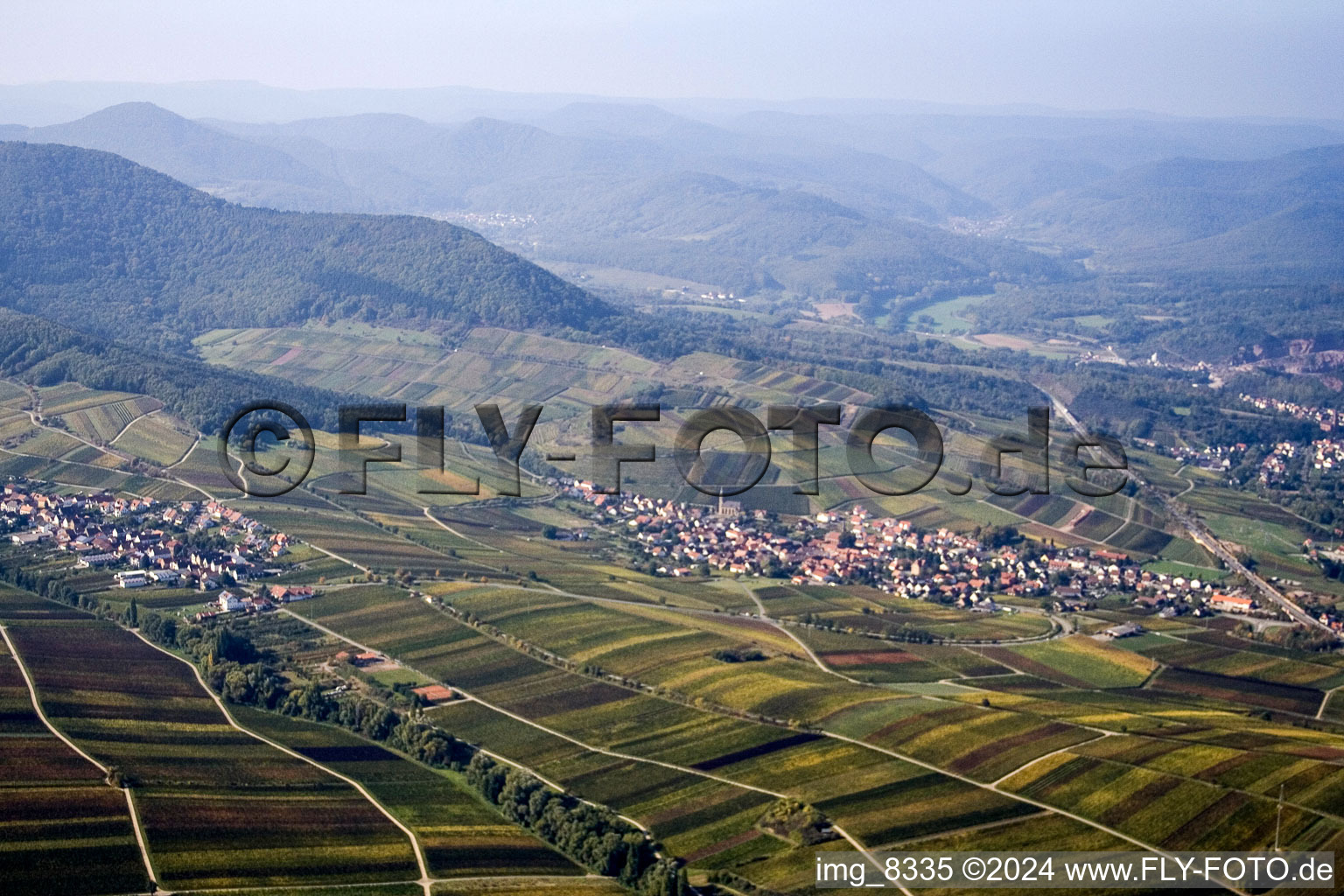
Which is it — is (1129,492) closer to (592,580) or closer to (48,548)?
(592,580)

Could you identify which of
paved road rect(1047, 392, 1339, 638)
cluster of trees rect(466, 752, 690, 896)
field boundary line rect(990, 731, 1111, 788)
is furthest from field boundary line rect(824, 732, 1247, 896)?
paved road rect(1047, 392, 1339, 638)

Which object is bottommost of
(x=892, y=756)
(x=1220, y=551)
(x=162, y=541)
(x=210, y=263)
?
(x=892, y=756)

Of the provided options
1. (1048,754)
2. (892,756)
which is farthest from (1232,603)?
(892,756)

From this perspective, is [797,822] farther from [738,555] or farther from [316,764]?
[738,555]

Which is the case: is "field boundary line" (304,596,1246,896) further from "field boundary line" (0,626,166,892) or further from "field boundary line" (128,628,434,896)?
"field boundary line" (0,626,166,892)

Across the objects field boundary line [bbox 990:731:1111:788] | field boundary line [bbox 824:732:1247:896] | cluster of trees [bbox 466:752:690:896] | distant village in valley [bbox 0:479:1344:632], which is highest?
distant village in valley [bbox 0:479:1344:632]

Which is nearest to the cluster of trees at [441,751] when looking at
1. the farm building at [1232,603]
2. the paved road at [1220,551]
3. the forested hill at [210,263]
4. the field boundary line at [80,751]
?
the field boundary line at [80,751]
